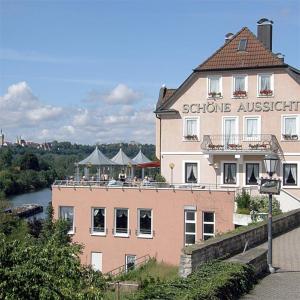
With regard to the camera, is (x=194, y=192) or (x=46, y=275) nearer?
(x=46, y=275)

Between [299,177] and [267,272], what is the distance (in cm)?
2112

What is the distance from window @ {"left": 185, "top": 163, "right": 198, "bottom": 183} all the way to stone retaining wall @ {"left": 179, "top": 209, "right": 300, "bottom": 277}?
41.3 ft

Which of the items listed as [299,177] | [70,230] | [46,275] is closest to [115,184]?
[70,230]

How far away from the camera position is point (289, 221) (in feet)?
88.4

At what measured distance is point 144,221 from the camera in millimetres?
34656

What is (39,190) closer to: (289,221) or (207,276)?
(289,221)

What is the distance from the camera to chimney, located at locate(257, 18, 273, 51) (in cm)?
4191

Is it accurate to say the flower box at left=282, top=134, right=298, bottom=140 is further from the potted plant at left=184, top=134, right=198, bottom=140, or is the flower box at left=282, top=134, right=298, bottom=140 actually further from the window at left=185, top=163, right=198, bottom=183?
the window at left=185, top=163, right=198, bottom=183

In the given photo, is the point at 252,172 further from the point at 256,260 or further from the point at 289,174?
the point at 256,260

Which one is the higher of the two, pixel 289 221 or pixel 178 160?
pixel 178 160

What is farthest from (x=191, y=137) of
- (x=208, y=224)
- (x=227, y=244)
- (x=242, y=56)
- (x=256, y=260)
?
(x=256, y=260)

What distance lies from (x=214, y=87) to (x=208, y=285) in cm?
A: 2720

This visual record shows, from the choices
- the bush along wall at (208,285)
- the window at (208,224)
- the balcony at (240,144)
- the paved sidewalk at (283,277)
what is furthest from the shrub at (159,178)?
the bush along wall at (208,285)

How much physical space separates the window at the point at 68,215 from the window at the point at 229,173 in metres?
9.55
